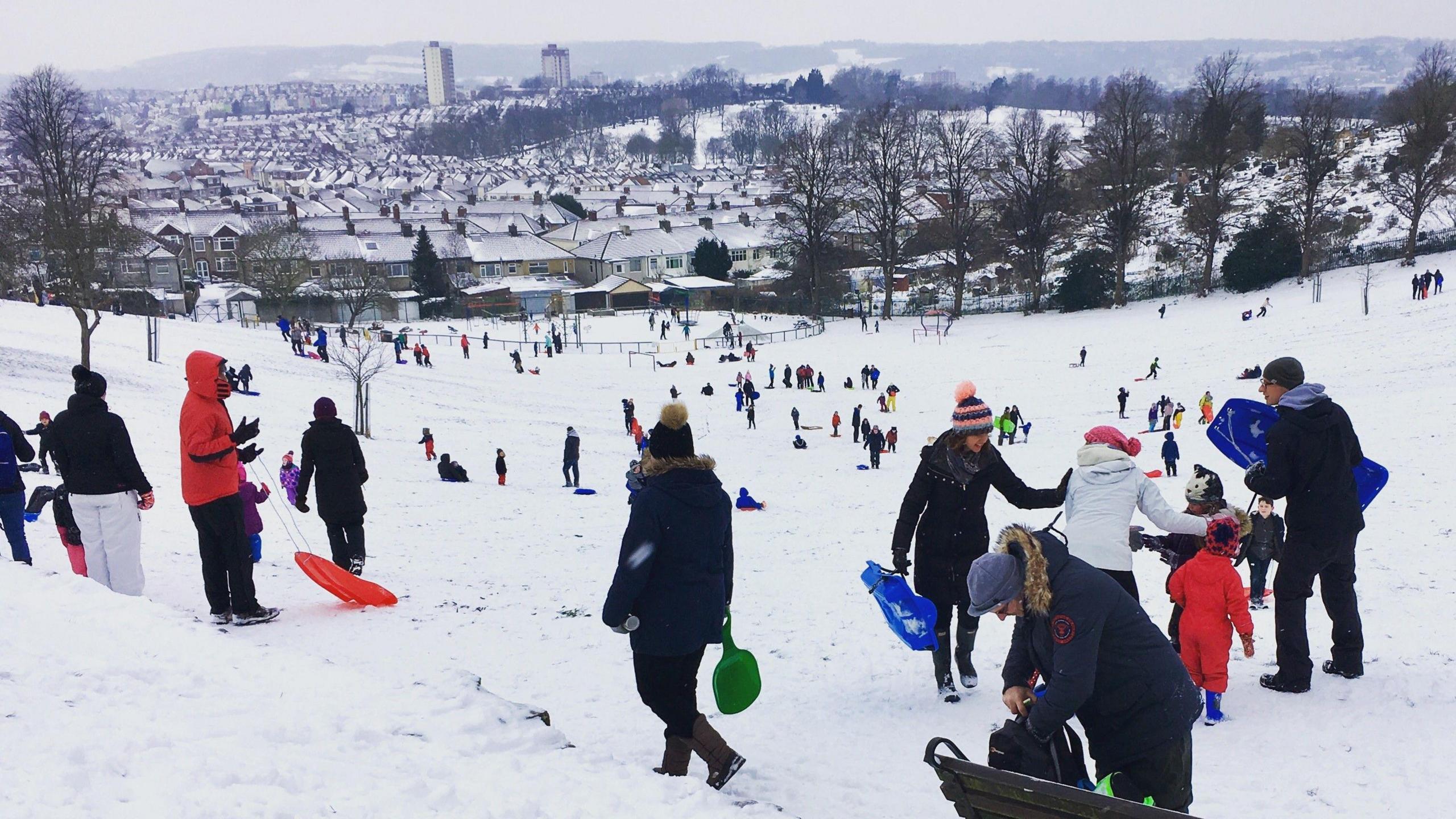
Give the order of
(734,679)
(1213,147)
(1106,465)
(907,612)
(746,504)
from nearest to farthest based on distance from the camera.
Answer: (734,679), (1106,465), (907,612), (746,504), (1213,147)

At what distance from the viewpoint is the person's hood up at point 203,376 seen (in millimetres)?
6289

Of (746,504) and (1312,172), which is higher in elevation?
(1312,172)

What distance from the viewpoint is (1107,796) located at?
3010 mm

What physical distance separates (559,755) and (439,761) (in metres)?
0.54

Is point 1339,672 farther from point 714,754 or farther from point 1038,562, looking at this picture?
point 714,754

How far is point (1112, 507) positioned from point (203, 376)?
18.5 feet

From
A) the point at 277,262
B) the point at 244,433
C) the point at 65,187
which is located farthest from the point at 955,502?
the point at 277,262

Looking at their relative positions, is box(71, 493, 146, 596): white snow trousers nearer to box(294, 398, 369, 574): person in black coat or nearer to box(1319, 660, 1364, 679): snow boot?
box(294, 398, 369, 574): person in black coat

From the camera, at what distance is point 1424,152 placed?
4284cm

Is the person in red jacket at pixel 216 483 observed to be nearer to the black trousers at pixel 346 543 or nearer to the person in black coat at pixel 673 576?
the black trousers at pixel 346 543

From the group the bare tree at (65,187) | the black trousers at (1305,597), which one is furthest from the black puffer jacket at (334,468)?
the bare tree at (65,187)

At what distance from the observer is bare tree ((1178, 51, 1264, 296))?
153 feet

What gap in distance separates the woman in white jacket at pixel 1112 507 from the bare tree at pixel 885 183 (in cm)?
4832

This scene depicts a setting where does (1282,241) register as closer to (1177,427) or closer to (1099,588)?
(1177,427)
